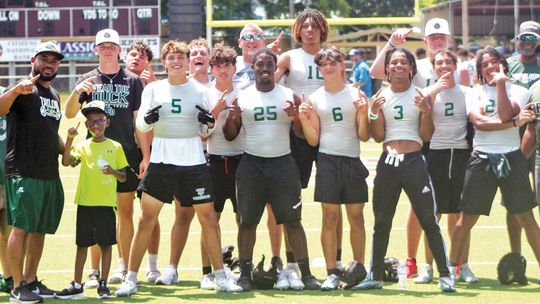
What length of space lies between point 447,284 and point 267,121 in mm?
2053

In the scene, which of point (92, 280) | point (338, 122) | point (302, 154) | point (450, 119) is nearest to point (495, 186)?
point (450, 119)

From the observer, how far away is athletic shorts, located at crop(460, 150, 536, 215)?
10.4 metres

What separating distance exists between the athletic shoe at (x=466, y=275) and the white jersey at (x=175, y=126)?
2.53m

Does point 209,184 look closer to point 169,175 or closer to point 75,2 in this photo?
point 169,175

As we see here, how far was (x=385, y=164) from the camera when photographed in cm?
1028

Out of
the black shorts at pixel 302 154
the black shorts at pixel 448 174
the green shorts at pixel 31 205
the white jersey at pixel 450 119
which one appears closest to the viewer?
the green shorts at pixel 31 205

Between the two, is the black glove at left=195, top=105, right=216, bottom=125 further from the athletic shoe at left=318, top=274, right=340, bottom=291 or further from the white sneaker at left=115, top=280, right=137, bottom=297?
the athletic shoe at left=318, top=274, right=340, bottom=291

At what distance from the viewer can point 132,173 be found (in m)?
10.8

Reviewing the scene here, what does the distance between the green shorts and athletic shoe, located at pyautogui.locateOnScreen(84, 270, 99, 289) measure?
830 millimetres

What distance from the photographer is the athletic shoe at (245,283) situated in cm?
1030

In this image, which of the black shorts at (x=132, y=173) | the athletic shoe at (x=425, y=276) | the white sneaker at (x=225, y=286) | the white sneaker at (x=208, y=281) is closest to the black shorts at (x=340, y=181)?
the athletic shoe at (x=425, y=276)

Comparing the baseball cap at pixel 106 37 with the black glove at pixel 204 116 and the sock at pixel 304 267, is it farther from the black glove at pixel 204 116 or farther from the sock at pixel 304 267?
the sock at pixel 304 267

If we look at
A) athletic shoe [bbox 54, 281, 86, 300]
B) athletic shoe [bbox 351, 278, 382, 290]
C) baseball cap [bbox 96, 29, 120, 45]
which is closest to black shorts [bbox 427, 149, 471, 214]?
athletic shoe [bbox 351, 278, 382, 290]

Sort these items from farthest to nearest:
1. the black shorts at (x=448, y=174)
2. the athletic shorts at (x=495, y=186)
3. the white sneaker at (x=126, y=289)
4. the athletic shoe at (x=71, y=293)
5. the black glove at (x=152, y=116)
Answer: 1. the black shorts at (x=448, y=174)
2. the athletic shorts at (x=495, y=186)
3. the black glove at (x=152, y=116)
4. the white sneaker at (x=126, y=289)
5. the athletic shoe at (x=71, y=293)
